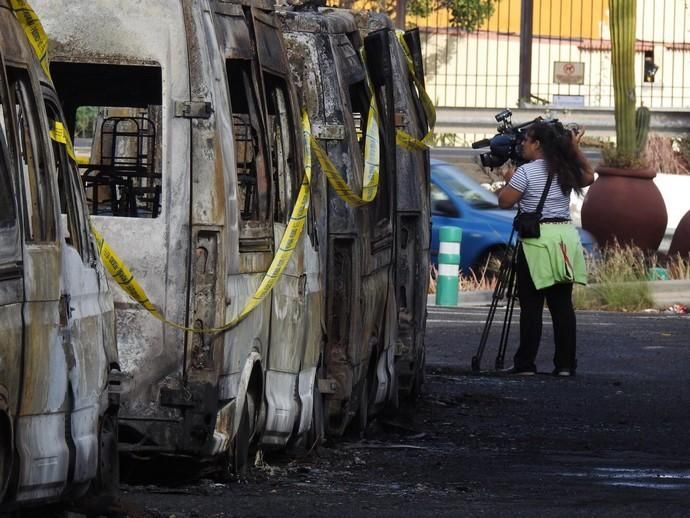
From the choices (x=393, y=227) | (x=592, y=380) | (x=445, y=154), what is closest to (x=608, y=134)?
(x=445, y=154)

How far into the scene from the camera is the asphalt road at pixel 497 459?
7.95 m

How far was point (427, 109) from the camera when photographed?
1326 cm

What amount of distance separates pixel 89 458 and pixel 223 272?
146 cm

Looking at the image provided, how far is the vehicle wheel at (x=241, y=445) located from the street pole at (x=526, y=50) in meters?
24.6

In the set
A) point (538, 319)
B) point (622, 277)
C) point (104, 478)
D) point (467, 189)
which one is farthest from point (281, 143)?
point (467, 189)

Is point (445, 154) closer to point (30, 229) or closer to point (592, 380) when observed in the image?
point (592, 380)

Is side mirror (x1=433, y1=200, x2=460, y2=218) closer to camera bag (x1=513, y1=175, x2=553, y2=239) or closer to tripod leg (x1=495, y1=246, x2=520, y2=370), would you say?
tripod leg (x1=495, y1=246, x2=520, y2=370)

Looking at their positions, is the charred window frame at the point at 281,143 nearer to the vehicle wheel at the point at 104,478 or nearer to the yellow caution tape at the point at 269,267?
the yellow caution tape at the point at 269,267

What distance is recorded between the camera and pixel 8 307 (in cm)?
596

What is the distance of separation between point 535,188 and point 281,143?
552 centimetres

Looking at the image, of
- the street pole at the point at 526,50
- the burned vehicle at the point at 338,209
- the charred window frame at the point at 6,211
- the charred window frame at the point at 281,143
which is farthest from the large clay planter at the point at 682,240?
the charred window frame at the point at 6,211

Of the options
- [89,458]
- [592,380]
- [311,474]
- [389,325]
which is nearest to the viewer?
[89,458]

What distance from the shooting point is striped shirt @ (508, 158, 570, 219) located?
47.5ft

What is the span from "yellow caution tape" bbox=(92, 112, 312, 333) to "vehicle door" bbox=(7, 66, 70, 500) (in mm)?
1188
